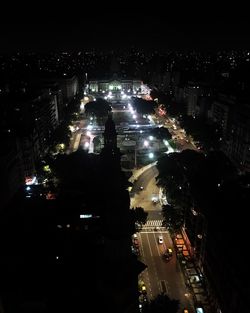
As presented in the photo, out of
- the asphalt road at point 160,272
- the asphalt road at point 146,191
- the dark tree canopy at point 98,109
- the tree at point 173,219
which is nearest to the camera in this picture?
the asphalt road at point 160,272

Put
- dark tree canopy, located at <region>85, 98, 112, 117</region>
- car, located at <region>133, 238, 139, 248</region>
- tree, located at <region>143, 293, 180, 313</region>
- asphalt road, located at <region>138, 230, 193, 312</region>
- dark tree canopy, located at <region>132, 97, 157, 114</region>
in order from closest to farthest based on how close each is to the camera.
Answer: tree, located at <region>143, 293, 180, 313</region>
asphalt road, located at <region>138, 230, 193, 312</region>
car, located at <region>133, 238, 139, 248</region>
dark tree canopy, located at <region>85, 98, 112, 117</region>
dark tree canopy, located at <region>132, 97, 157, 114</region>

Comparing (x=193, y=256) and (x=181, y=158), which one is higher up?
(x=181, y=158)

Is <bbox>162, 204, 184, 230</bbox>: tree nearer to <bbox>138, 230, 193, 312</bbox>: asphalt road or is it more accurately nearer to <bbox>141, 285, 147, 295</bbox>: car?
<bbox>138, 230, 193, 312</bbox>: asphalt road

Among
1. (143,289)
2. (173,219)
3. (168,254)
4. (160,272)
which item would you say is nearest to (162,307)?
(143,289)

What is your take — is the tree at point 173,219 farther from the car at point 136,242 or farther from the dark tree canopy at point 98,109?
the dark tree canopy at point 98,109

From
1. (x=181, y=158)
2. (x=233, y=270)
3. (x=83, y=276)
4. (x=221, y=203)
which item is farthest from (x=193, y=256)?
(x=181, y=158)

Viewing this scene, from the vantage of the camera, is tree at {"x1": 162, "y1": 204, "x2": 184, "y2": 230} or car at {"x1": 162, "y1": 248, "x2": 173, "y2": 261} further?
tree at {"x1": 162, "y1": 204, "x2": 184, "y2": 230}

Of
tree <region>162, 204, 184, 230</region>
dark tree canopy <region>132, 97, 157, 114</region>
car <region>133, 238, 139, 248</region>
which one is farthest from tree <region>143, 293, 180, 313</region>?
dark tree canopy <region>132, 97, 157, 114</region>

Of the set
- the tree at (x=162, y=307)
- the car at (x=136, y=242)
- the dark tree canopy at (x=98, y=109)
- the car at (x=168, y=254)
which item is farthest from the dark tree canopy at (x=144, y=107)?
the tree at (x=162, y=307)

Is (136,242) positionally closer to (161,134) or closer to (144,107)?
(161,134)

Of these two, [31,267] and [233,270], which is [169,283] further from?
[31,267]

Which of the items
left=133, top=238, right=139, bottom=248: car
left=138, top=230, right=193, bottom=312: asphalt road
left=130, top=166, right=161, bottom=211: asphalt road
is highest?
left=130, top=166, right=161, bottom=211: asphalt road
